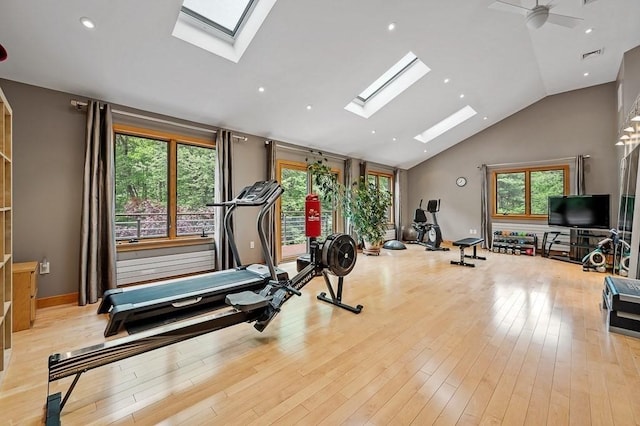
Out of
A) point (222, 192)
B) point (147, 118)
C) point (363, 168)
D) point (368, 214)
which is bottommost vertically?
point (368, 214)

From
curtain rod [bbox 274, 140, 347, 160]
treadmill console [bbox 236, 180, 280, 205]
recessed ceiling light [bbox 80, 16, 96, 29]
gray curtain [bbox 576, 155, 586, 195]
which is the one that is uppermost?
recessed ceiling light [bbox 80, 16, 96, 29]

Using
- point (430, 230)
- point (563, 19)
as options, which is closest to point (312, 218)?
point (563, 19)

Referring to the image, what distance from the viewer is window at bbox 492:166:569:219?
22.1ft

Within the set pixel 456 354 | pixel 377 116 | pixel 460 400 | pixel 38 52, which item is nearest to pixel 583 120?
pixel 377 116

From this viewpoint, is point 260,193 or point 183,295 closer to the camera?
point 183,295

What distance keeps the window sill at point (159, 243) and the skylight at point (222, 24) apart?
2.66m

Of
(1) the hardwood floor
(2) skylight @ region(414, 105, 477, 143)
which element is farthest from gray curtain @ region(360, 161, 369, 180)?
(1) the hardwood floor

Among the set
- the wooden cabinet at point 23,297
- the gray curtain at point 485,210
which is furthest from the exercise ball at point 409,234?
the wooden cabinet at point 23,297

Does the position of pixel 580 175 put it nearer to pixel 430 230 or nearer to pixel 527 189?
pixel 527 189

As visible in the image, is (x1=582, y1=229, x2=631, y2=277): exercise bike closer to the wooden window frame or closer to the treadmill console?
the wooden window frame

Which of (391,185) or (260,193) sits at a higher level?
(391,185)

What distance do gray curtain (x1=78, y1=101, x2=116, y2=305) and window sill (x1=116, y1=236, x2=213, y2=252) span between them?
27 centimetres

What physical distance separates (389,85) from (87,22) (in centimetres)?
435

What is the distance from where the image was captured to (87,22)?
2547 mm
